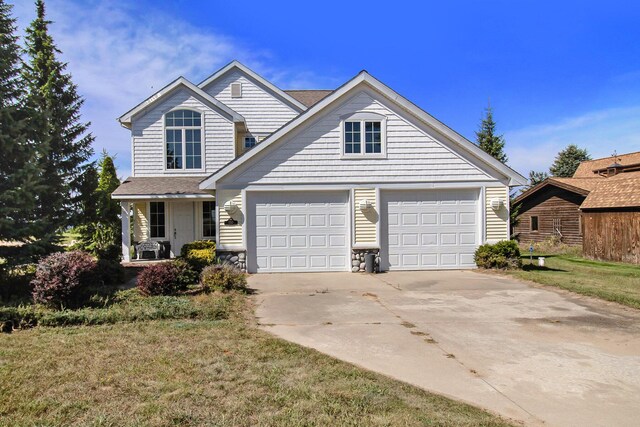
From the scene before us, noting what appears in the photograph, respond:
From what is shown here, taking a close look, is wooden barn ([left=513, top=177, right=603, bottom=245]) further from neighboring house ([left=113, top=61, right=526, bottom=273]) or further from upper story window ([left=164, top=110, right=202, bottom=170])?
upper story window ([left=164, top=110, right=202, bottom=170])

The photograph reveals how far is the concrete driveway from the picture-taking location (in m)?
4.06

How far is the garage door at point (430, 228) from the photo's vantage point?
13.3 m

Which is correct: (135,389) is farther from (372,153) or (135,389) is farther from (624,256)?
(624,256)

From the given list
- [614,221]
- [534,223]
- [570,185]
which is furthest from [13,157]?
[534,223]

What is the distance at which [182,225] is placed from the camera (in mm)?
16547

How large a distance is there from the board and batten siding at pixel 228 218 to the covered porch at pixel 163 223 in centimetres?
320

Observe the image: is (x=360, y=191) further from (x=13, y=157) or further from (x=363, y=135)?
(x=13, y=157)

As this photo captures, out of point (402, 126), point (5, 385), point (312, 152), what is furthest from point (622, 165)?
point (5, 385)

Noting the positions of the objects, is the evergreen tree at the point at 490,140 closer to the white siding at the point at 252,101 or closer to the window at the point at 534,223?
the window at the point at 534,223

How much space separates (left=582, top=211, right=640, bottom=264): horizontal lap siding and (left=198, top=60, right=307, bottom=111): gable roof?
589 inches

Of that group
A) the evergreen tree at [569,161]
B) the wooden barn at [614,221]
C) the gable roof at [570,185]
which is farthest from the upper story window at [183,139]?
the evergreen tree at [569,161]

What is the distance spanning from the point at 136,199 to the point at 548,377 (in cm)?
1446

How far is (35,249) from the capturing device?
10.0 m

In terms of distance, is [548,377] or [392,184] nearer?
[548,377]
